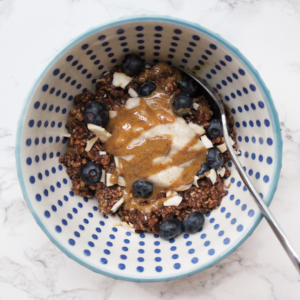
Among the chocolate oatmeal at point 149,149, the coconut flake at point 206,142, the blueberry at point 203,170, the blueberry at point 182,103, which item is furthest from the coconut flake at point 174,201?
the blueberry at point 182,103

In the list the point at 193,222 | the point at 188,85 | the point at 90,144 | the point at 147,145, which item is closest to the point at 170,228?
the point at 193,222

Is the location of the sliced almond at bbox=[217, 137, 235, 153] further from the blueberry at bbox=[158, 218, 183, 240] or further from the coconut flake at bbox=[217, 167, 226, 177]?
the blueberry at bbox=[158, 218, 183, 240]

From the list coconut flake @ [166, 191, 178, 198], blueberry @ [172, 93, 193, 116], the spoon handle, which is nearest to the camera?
the spoon handle

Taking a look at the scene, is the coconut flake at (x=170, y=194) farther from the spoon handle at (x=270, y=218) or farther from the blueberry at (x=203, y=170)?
the spoon handle at (x=270, y=218)

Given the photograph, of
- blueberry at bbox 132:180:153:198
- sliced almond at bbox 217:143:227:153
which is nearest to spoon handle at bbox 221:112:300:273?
sliced almond at bbox 217:143:227:153

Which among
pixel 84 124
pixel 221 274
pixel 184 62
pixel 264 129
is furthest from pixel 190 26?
pixel 221 274

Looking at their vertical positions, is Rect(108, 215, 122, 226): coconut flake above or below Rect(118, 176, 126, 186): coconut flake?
below
